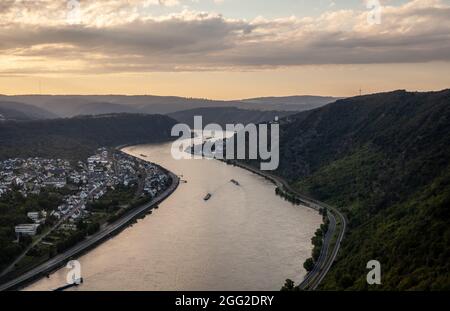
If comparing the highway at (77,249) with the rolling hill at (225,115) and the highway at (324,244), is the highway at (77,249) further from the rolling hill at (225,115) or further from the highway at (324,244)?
the rolling hill at (225,115)

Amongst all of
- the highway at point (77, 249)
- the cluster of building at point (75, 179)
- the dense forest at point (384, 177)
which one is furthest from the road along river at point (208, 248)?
the cluster of building at point (75, 179)

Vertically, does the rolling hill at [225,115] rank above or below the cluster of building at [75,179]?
above

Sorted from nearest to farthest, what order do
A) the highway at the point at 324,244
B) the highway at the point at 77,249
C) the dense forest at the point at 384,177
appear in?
1. the dense forest at the point at 384,177
2. the highway at the point at 324,244
3. the highway at the point at 77,249

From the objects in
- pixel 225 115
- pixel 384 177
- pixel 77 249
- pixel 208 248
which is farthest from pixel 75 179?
pixel 225 115

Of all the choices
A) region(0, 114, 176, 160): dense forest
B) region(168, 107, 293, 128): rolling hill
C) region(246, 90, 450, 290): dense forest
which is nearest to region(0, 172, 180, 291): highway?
region(246, 90, 450, 290): dense forest

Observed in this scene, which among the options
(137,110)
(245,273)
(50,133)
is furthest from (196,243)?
(137,110)
